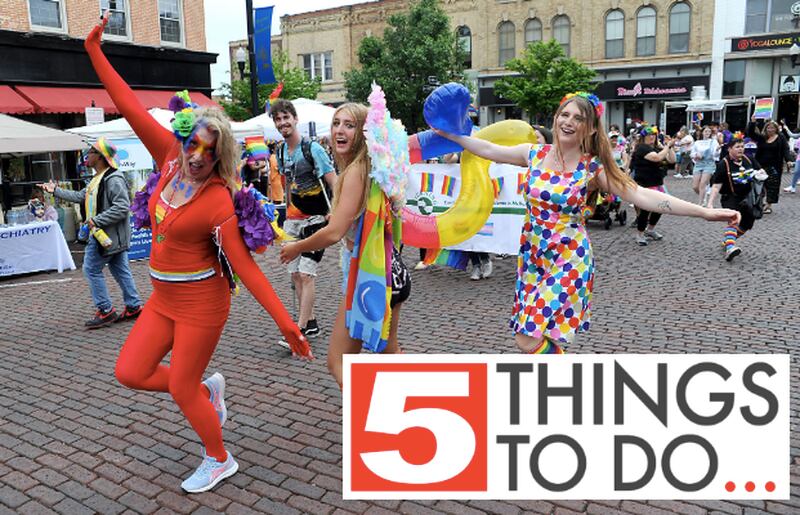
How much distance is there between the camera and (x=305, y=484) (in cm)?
341

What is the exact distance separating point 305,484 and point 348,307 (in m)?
0.93

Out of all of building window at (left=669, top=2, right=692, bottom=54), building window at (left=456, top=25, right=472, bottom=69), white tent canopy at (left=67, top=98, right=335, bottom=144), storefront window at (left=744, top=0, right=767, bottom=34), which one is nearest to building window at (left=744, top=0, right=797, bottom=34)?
storefront window at (left=744, top=0, right=767, bottom=34)

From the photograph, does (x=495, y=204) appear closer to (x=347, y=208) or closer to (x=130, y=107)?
(x=347, y=208)

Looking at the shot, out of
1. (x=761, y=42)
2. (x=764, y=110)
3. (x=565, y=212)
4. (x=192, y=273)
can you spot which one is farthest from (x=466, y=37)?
(x=192, y=273)

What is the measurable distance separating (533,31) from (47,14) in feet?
83.3

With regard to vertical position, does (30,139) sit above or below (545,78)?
below

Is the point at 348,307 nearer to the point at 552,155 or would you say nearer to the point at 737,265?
the point at 552,155

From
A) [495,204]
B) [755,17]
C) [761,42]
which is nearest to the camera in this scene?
[495,204]

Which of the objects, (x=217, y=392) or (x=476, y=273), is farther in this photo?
(x=476, y=273)

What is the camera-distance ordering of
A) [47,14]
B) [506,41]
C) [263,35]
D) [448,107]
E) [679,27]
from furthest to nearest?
[506,41]
[679,27]
[47,14]
[263,35]
[448,107]

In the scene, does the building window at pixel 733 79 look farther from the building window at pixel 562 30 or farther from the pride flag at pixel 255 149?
the pride flag at pixel 255 149

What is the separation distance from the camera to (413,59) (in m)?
31.5

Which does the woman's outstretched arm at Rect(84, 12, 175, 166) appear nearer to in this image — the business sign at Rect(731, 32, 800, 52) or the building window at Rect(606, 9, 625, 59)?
the business sign at Rect(731, 32, 800, 52)

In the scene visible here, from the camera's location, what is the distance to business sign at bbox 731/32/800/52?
3084 centimetres
